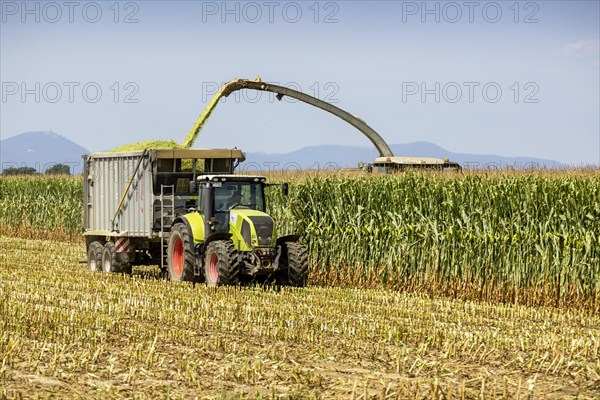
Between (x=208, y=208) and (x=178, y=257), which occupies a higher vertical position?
(x=208, y=208)

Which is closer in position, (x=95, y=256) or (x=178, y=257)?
(x=178, y=257)

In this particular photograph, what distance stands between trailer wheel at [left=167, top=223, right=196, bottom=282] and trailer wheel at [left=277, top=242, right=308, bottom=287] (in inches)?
66.7

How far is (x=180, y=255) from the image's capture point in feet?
60.5

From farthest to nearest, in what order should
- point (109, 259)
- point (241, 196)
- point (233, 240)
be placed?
point (109, 259)
point (241, 196)
point (233, 240)

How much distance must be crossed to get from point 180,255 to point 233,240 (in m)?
1.71

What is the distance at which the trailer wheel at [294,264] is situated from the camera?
17234mm

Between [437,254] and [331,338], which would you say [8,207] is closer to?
[437,254]

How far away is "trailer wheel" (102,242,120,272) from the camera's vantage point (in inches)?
784

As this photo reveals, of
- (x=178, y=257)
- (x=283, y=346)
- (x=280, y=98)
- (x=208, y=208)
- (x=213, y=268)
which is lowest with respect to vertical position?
(x=283, y=346)

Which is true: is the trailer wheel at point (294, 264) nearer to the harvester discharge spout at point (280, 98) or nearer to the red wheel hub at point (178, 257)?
the red wheel hub at point (178, 257)

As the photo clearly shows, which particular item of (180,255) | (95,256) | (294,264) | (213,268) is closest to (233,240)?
(213,268)

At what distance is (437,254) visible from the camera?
17859 mm

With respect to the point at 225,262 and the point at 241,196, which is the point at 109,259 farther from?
the point at 225,262

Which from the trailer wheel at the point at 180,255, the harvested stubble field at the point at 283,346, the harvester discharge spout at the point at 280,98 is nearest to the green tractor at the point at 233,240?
the trailer wheel at the point at 180,255
